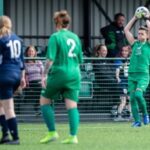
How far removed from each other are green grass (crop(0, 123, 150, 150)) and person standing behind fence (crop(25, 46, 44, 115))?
1634 millimetres

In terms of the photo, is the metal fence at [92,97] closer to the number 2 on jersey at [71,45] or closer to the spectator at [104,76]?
the spectator at [104,76]

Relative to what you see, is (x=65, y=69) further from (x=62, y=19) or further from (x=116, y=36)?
(x=116, y=36)

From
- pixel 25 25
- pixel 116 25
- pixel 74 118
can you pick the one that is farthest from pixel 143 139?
pixel 25 25

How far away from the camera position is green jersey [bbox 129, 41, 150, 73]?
53.9 ft

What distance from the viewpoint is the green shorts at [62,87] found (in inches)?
505

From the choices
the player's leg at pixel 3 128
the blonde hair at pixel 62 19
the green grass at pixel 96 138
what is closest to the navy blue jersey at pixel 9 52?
the blonde hair at pixel 62 19

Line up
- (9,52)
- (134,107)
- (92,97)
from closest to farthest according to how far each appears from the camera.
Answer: (9,52) < (134,107) < (92,97)

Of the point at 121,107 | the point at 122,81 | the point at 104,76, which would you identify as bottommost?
the point at 121,107

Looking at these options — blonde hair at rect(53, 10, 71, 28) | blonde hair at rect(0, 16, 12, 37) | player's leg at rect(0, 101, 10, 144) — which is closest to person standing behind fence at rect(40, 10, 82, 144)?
blonde hair at rect(53, 10, 71, 28)

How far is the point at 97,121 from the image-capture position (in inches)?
756

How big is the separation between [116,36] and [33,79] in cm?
Result: 366

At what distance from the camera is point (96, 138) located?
46.2ft

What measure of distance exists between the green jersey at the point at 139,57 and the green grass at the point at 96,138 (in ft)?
3.43

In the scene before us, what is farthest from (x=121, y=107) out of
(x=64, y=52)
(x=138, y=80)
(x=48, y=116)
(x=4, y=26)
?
(x=4, y=26)
